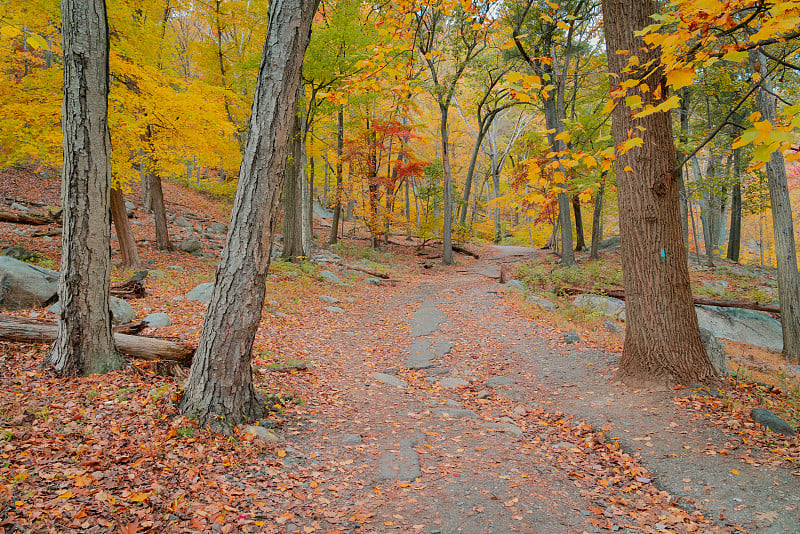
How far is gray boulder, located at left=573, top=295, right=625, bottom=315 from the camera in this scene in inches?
389

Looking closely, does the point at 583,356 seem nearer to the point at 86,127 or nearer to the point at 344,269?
the point at 86,127

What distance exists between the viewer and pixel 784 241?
8.25 m

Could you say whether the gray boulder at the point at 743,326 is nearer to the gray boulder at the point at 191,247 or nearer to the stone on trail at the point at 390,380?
the stone on trail at the point at 390,380

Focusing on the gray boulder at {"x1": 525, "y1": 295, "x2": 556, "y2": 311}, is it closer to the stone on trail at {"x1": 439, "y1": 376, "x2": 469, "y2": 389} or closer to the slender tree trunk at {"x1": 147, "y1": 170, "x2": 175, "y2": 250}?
the stone on trail at {"x1": 439, "y1": 376, "x2": 469, "y2": 389}

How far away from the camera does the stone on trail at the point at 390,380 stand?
5.68 metres

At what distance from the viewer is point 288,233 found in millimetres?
12977

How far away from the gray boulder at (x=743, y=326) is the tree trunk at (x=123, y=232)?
47.6 feet

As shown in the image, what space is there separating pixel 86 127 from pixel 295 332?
4.48 m

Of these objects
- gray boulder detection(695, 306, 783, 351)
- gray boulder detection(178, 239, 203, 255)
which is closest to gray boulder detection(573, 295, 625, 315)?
gray boulder detection(695, 306, 783, 351)

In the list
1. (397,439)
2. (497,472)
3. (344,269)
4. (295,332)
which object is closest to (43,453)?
(397,439)

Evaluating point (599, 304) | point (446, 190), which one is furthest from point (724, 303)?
point (446, 190)

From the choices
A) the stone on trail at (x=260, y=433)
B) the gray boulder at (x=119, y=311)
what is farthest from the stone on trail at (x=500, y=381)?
the gray boulder at (x=119, y=311)

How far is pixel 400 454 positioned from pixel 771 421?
329 cm

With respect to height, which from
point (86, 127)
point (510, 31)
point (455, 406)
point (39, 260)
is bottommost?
point (455, 406)
